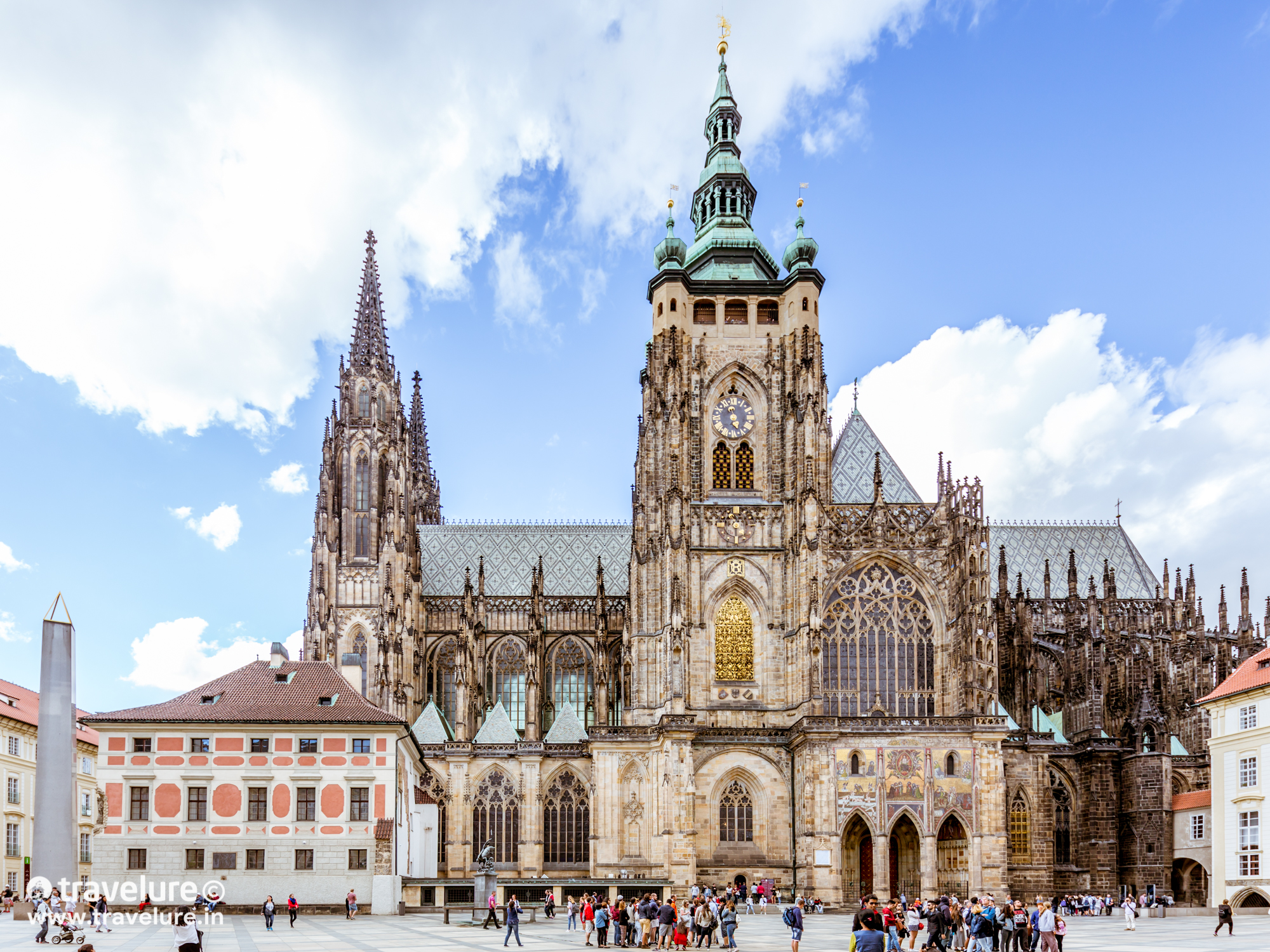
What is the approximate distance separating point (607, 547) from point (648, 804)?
76.3ft

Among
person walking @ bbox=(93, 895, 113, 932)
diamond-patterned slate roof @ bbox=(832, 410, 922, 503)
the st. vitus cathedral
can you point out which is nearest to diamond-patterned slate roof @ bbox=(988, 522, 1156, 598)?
the st. vitus cathedral

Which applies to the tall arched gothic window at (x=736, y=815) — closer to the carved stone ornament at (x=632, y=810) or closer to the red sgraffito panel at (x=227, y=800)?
the carved stone ornament at (x=632, y=810)

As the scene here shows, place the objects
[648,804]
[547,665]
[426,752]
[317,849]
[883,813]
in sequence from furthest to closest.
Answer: [547,665] < [426,752] < [648,804] < [883,813] < [317,849]

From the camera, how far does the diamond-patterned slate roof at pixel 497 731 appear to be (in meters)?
68.2

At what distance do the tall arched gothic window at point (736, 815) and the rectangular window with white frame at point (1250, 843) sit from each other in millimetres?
21316

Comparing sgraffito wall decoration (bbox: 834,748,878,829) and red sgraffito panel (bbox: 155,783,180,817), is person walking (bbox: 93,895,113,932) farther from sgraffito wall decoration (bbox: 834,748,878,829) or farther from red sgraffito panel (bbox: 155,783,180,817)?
sgraffito wall decoration (bbox: 834,748,878,829)

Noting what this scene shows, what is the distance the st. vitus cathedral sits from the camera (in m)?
60.0

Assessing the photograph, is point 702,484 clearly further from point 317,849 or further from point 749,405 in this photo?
point 317,849

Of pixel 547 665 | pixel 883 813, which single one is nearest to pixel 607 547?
pixel 547 665

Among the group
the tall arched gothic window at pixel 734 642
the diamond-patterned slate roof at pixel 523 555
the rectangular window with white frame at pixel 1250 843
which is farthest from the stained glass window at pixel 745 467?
the rectangular window with white frame at pixel 1250 843

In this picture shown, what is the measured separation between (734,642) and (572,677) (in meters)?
13.8

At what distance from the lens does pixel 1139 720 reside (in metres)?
69.0

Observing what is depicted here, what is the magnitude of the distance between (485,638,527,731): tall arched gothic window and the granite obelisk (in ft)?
132

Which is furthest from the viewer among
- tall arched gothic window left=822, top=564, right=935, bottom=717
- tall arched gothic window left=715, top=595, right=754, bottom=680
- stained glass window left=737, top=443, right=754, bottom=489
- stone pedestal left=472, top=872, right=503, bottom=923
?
stained glass window left=737, top=443, right=754, bottom=489
